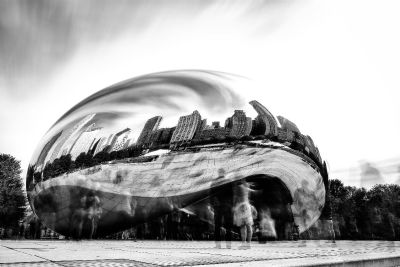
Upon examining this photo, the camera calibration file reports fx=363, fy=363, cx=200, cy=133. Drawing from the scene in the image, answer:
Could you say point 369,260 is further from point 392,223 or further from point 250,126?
point 392,223

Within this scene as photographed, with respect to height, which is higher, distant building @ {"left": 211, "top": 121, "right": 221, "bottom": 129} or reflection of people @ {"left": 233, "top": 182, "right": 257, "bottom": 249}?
distant building @ {"left": 211, "top": 121, "right": 221, "bottom": 129}

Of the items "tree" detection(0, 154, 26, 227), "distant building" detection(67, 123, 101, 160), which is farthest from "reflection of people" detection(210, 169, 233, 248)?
"tree" detection(0, 154, 26, 227)

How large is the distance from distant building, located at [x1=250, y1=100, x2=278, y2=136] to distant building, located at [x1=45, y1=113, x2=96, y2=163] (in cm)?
323

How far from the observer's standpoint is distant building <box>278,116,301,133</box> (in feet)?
24.2

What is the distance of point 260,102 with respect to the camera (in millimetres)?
7250

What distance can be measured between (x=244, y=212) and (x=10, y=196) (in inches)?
791

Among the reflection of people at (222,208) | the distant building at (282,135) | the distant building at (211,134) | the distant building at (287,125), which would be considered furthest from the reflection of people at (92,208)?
the distant building at (287,125)

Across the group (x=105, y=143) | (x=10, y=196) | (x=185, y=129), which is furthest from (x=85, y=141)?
(x=10, y=196)

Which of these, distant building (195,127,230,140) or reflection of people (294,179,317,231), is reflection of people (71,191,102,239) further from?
reflection of people (294,179,317,231)

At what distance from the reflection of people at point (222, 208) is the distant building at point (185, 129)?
881 mm

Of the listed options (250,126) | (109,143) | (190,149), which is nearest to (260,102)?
(250,126)

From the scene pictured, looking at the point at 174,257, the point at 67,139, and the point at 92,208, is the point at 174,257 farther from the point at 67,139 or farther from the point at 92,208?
the point at 67,139

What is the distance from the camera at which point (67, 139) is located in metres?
7.18

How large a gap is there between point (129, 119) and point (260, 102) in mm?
2601
